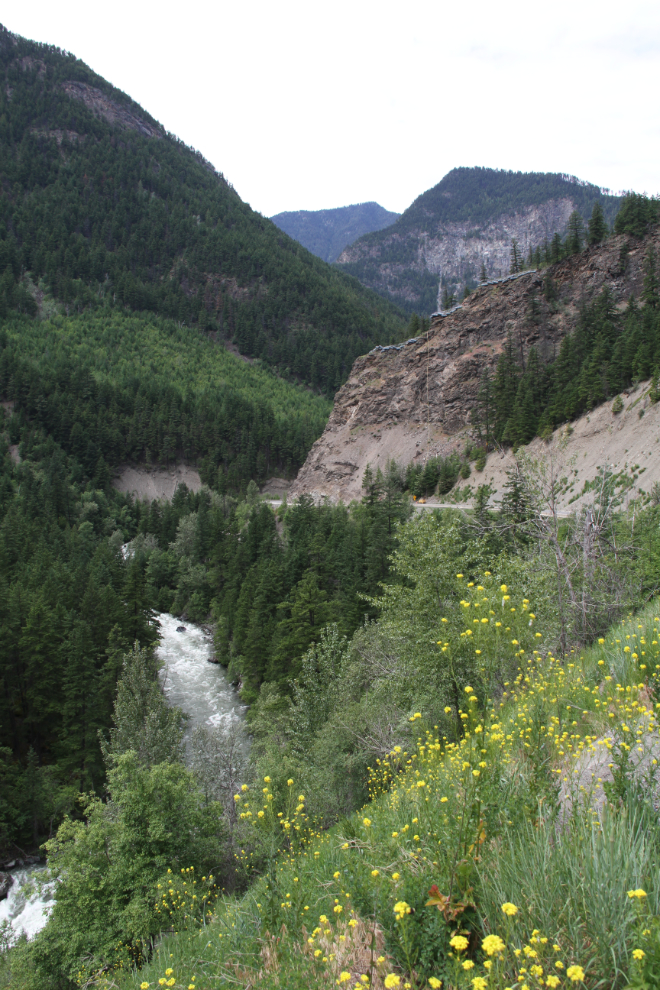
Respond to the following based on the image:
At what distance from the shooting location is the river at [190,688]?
19125 mm

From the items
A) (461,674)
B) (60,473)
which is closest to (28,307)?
(60,473)

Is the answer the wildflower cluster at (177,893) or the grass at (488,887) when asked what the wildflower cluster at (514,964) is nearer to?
the grass at (488,887)

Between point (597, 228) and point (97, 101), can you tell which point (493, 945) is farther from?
point (97, 101)

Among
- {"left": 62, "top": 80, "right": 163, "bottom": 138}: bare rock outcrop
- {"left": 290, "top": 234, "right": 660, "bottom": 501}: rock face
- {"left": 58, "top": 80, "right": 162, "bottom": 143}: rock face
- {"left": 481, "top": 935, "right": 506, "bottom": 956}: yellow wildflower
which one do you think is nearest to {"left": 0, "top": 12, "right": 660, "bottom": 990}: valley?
{"left": 481, "top": 935, "right": 506, "bottom": 956}: yellow wildflower

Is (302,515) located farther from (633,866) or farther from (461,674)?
(633,866)

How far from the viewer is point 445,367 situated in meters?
68.7

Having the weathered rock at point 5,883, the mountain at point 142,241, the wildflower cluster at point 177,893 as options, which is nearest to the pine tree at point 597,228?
the wildflower cluster at point 177,893

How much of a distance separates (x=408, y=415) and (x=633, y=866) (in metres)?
69.6

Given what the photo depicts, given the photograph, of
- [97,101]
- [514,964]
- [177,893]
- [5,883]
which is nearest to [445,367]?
[5,883]

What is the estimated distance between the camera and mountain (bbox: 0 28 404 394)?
145 metres

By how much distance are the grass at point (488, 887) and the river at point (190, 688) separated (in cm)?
1981

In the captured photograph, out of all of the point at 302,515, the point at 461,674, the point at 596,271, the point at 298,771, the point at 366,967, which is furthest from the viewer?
the point at 596,271

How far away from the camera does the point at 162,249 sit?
164625 millimetres

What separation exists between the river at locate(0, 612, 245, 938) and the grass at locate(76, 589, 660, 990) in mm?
19807
